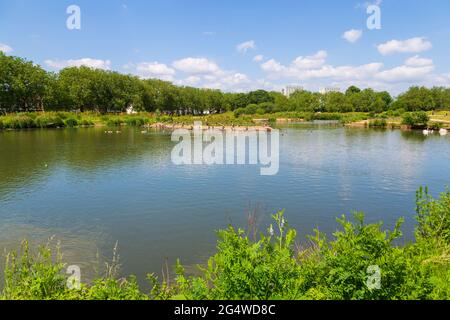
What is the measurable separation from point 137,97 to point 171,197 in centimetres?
11670

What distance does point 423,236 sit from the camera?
12.5m

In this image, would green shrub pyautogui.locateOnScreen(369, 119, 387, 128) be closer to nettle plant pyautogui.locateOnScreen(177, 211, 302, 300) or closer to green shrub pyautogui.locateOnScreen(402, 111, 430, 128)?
green shrub pyautogui.locateOnScreen(402, 111, 430, 128)

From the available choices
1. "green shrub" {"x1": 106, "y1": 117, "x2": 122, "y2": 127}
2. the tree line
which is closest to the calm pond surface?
"green shrub" {"x1": 106, "y1": 117, "x2": 122, "y2": 127}

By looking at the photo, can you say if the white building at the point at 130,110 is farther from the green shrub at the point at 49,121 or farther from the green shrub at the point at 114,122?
the green shrub at the point at 49,121

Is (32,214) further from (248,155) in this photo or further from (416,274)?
(248,155)

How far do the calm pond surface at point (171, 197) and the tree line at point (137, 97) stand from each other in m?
75.1

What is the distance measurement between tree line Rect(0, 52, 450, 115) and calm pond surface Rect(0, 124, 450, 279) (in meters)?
75.1

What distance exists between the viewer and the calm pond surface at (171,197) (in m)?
16.2

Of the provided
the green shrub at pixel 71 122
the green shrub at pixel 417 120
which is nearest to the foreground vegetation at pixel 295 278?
the green shrub at pixel 417 120

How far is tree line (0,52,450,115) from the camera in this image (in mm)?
104938

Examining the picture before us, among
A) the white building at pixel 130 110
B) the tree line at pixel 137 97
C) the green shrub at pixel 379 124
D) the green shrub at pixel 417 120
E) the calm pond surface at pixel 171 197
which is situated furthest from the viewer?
the white building at pixel 130 110

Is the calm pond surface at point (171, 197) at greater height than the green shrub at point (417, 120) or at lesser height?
lesser

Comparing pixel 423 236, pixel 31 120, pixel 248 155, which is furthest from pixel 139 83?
pixel 423 236

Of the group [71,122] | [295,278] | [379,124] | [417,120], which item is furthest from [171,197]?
[379,124]
